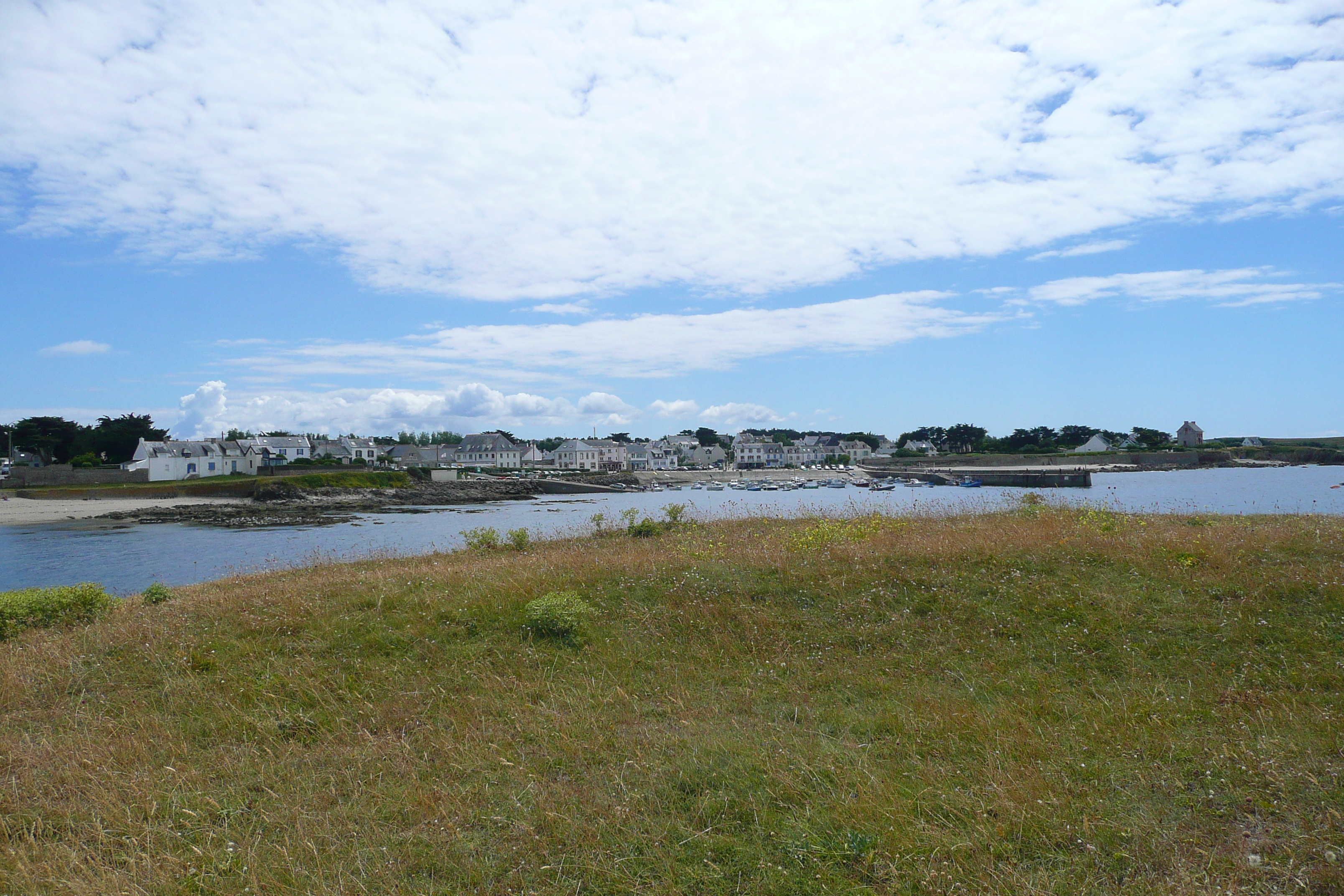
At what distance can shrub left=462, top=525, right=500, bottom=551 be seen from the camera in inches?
757

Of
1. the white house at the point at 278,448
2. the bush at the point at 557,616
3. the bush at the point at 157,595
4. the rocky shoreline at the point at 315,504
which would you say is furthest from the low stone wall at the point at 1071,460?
the bush at the point at 157,595

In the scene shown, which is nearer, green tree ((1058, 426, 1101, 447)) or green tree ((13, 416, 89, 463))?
green tree ((13, 416, 89, 463))

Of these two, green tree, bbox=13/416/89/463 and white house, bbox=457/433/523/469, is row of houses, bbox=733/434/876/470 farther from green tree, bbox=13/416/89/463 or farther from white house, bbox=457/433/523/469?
green tree, bbox=13/416/89/463

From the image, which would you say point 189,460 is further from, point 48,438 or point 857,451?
point 857,451

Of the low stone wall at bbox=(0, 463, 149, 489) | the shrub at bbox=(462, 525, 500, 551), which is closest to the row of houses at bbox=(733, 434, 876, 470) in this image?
the low stone wall at bbox=(0, 463, 149, 489)

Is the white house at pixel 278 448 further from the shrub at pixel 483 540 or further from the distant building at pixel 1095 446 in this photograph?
the distant building at pixel 1095 446

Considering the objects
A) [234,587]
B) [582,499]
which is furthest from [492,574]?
[582,499]

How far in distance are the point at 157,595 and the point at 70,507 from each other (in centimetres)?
7133

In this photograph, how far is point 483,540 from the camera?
1958cm

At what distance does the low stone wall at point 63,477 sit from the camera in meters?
84.8

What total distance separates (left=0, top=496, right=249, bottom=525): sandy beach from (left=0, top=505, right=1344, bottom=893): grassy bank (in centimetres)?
6271

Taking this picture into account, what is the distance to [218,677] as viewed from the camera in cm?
874

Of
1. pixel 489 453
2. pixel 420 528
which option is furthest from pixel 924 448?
pixel 420 528

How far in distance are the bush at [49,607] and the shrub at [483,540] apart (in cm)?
781
